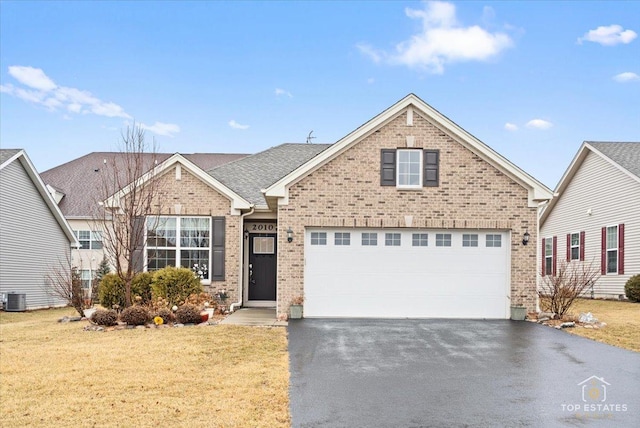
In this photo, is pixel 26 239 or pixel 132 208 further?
pixel 26 239

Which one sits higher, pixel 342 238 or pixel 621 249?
pixel 342 238

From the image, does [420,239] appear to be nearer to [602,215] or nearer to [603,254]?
[603,254]

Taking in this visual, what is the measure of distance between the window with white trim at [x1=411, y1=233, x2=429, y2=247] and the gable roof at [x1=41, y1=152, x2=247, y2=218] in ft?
50.8

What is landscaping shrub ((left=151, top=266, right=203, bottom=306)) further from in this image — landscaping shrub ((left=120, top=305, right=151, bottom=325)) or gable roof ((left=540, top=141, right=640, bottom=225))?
gable roof ((left=540, top=141, right=640, bottom=225))

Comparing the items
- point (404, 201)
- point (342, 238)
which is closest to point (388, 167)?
point (404, 201)

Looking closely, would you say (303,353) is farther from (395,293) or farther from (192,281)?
(192,281)

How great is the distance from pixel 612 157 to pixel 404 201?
12.6 meters

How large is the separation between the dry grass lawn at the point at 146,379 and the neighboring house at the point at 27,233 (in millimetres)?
9272

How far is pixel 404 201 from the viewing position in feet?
51.8

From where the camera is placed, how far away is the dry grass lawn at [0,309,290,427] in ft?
21.3

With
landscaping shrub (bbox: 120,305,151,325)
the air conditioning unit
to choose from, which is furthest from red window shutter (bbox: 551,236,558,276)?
the air conditioning unit

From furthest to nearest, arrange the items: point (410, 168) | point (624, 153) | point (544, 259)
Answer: point (544, 259)
point (624, 153)
point (410, 168)

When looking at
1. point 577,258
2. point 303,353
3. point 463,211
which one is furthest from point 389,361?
point 577,258

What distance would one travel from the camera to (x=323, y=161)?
15828 millimetres
